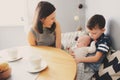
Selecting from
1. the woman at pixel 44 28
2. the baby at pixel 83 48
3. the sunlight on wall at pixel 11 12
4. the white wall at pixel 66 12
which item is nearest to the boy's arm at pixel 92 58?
the baby at pixel 83 48

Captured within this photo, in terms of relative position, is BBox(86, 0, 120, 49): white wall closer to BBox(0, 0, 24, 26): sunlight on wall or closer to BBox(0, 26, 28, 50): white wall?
BBox(0, 0, 24, 26): sunlight on wall

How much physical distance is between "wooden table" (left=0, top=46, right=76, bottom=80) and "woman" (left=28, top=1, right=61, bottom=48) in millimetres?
219

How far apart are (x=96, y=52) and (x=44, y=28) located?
1.94 ft

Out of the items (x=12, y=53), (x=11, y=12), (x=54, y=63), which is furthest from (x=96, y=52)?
(x=11, y=12)

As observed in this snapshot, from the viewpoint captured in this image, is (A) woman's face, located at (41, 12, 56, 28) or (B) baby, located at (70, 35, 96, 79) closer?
(B) baby, located at (70, 35, 96, 79)

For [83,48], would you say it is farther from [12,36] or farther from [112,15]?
[12,36]

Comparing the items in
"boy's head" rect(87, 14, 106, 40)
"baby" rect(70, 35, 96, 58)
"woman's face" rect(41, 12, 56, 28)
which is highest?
"woman's face" rect(41, 12, 56, 28)

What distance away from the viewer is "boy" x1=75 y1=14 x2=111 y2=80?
1.57 meters

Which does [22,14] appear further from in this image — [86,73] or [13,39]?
[86,73]

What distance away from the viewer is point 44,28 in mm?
1861

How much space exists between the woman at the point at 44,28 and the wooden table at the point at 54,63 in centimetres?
22

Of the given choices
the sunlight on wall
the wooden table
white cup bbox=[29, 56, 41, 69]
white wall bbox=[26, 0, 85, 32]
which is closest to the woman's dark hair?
the wooden table

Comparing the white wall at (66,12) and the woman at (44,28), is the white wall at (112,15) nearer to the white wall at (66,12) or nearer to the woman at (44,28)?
the woman at (44,28)

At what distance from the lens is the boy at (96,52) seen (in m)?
1.57
